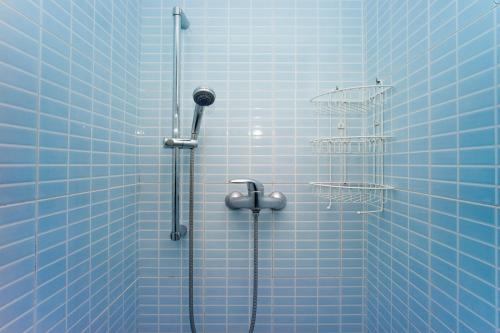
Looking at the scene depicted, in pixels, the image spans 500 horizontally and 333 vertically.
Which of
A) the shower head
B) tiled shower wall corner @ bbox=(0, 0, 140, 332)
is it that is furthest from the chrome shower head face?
tiled shower wall corner @ bbox=(0, 0, 140, 332)

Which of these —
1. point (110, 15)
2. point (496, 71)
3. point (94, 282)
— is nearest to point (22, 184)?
point (94, 282)

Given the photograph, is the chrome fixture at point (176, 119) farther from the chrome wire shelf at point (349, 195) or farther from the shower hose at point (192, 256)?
the chrome wire shelf at point (349, 195)

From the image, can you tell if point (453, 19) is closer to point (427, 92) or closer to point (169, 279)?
point (427, 92)

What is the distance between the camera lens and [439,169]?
657mm

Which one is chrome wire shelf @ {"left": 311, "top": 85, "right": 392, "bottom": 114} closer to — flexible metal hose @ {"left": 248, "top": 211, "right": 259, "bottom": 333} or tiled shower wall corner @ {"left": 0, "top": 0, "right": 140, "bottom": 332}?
flexible metal hose @ {"left": 248, "top": 211, "right": 259, "bottom": 333}

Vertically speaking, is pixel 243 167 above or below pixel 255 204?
above

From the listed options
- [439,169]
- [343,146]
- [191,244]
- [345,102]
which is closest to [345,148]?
[343,146]

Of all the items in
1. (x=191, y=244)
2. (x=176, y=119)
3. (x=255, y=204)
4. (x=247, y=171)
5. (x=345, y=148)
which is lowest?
(x=191, y=244)

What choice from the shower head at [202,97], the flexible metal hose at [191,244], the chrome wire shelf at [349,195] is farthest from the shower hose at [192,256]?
the chrome wire shelf at [349,195]

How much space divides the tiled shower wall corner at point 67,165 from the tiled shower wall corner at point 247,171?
0.10 meters

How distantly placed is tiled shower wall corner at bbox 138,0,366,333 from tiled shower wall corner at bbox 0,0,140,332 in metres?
0.10

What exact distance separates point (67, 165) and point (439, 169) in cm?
102

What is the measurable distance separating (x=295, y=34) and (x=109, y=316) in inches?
53.1

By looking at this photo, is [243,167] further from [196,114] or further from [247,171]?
[196,114]
